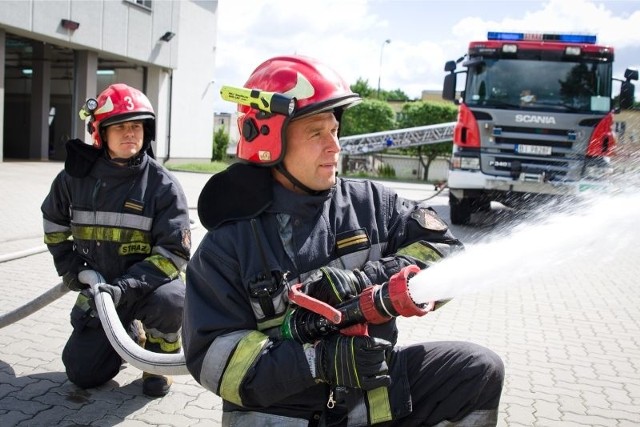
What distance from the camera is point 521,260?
2336 millimetres


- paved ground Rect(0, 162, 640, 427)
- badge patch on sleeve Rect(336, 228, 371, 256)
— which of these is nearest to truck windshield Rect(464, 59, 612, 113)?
paved ground Rect(0, 162, 640, 427)

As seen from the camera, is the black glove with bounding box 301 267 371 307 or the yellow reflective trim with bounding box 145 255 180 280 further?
the yellow reflective trim with bounding box 145 255 180 280

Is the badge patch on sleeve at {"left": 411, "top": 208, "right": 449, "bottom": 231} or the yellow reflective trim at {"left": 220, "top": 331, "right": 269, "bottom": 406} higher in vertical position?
the badge patch on sleeve at {"left": 411, "top": 208, "right": 449, "bottom": 231}

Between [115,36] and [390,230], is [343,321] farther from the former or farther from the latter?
[115,36]

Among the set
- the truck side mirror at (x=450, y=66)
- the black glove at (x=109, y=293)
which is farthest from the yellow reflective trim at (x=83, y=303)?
the truck side mirror at (x=450, y=66)

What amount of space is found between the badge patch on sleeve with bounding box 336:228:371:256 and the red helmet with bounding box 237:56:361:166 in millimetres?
382

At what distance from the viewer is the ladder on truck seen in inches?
1078

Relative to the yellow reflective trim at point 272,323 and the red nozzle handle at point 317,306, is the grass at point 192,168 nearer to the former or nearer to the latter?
the yellow reflective trim at point 272,323

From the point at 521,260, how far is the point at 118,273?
254 centimetres

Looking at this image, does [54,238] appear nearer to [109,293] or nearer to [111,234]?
[111,234]

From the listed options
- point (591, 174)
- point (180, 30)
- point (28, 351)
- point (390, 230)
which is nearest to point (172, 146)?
point (180, 30)

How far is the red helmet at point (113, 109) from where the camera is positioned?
3939 millimetres

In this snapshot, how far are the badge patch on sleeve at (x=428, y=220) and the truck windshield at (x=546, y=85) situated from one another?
8.97m

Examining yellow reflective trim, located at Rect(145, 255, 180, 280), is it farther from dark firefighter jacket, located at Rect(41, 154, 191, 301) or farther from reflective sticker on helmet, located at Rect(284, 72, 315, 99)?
reflective sticker on helmet, located at Rect(284, 72, 315, 99)
